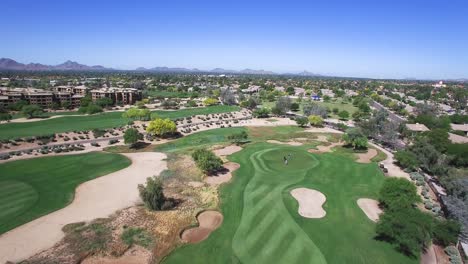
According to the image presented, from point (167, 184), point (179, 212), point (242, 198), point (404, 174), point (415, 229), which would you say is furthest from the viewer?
point (404, 174)

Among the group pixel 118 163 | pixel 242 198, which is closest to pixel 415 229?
pixel 242 198

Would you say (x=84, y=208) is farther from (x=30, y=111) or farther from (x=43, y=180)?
(x=30, y=111)

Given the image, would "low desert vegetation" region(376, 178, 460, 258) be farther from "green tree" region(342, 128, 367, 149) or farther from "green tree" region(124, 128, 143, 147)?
"green tree" region(124, 128, 143, 147)

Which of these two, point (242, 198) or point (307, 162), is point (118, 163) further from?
point (307, 162)

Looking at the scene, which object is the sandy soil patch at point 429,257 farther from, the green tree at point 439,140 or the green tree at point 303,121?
the green tree at point 303,121

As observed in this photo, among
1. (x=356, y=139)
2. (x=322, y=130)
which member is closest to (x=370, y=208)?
(x=356, y=139)
